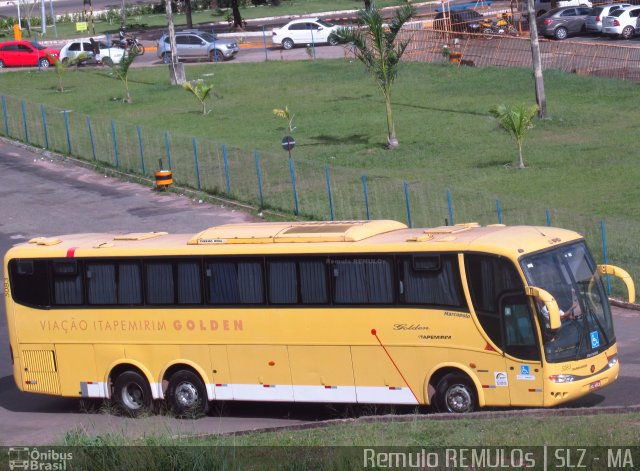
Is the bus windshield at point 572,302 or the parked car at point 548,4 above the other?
the parked car at point 548,4

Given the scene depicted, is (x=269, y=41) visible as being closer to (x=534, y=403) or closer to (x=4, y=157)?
(x=4, y=157)

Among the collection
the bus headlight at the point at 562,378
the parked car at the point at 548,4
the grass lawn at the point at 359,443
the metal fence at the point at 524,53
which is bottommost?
the bus headlight at the point at 562,378

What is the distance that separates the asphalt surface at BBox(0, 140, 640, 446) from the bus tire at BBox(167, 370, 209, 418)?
0.76 ft

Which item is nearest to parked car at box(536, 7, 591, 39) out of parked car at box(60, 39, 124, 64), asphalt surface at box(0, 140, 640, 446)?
parked car at box(60, 39, 124, 64)

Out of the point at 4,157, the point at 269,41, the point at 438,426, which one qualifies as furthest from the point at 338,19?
the point at 438,426

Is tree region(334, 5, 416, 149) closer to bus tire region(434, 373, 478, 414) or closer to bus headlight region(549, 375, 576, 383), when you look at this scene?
bus tire region(434, 373, 478, 414)

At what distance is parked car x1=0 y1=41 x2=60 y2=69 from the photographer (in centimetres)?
6131

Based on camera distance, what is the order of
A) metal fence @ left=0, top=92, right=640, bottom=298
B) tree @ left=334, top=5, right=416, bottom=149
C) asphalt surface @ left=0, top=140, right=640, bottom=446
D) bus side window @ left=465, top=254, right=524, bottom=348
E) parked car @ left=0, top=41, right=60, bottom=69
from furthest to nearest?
parked car @ left=0, top=41, right=60, bottom=69, tree @ left=334, top=5, right=416, bottom=149, metal fence @ left=0, top=92, right=640, bottom=298, asphalt surface @ left=0, top=140, right=640, bottom=446, bus side window @ left=465, top=254, right=524, bottom=348

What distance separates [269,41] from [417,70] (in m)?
16.9

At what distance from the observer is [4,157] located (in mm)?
41531

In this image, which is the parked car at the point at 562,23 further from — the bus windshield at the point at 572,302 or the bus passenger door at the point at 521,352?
the bus passenger door at the point at 521,352

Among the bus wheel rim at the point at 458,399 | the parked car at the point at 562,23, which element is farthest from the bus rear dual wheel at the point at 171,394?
the parked car at the point at 562,23

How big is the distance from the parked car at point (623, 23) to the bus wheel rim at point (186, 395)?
4401 centimetres

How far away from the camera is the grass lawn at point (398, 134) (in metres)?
28.1
